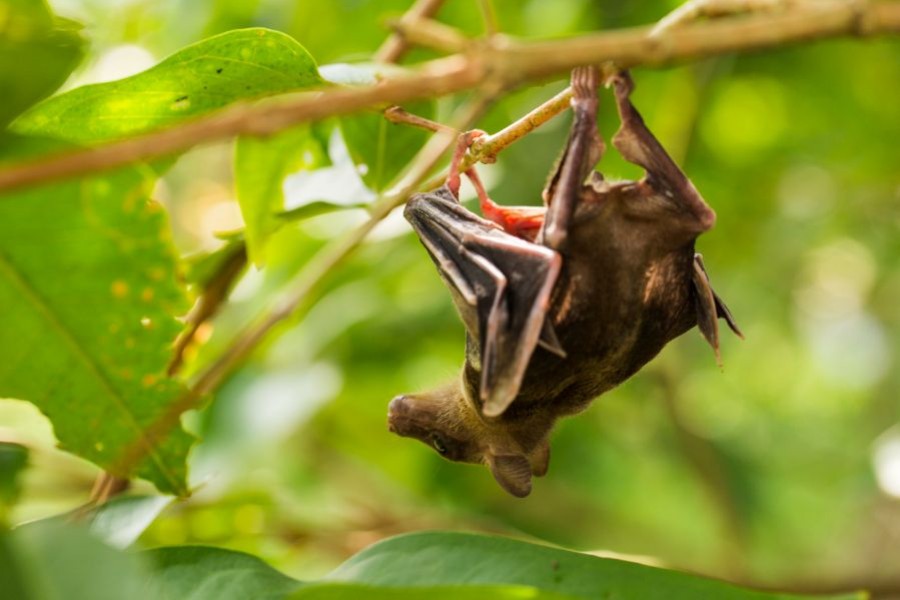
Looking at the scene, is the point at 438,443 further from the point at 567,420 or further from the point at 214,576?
the point at 567,420

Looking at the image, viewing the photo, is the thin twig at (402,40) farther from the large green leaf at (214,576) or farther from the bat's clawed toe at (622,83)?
the large green leaf at (214,576)

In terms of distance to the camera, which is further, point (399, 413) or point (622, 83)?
point (399, 413)

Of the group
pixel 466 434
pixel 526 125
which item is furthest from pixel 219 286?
pixel 526 125

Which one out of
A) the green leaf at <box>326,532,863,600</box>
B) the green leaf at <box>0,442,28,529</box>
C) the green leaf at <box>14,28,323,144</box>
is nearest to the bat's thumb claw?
the green leaf at <box>14,28,323,144</box>

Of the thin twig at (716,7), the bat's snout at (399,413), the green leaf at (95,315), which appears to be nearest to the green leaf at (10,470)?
the green leaf at (95,315)

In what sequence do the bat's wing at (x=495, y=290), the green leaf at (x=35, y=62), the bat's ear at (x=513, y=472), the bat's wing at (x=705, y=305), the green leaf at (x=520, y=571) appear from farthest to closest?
the bat's ear at (x=513, y=472), the bat's wing at (x=705, y=305), the bat's wing at (x=495, y=290), the green leaf at (x=520, y=571), the green leaf at (x=35, y=62)

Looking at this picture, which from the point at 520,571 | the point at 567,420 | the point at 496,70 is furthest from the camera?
the point at 567,420

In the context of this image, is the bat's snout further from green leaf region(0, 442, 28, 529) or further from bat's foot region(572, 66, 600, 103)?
green leaf region(0, 442, 28, 529)
